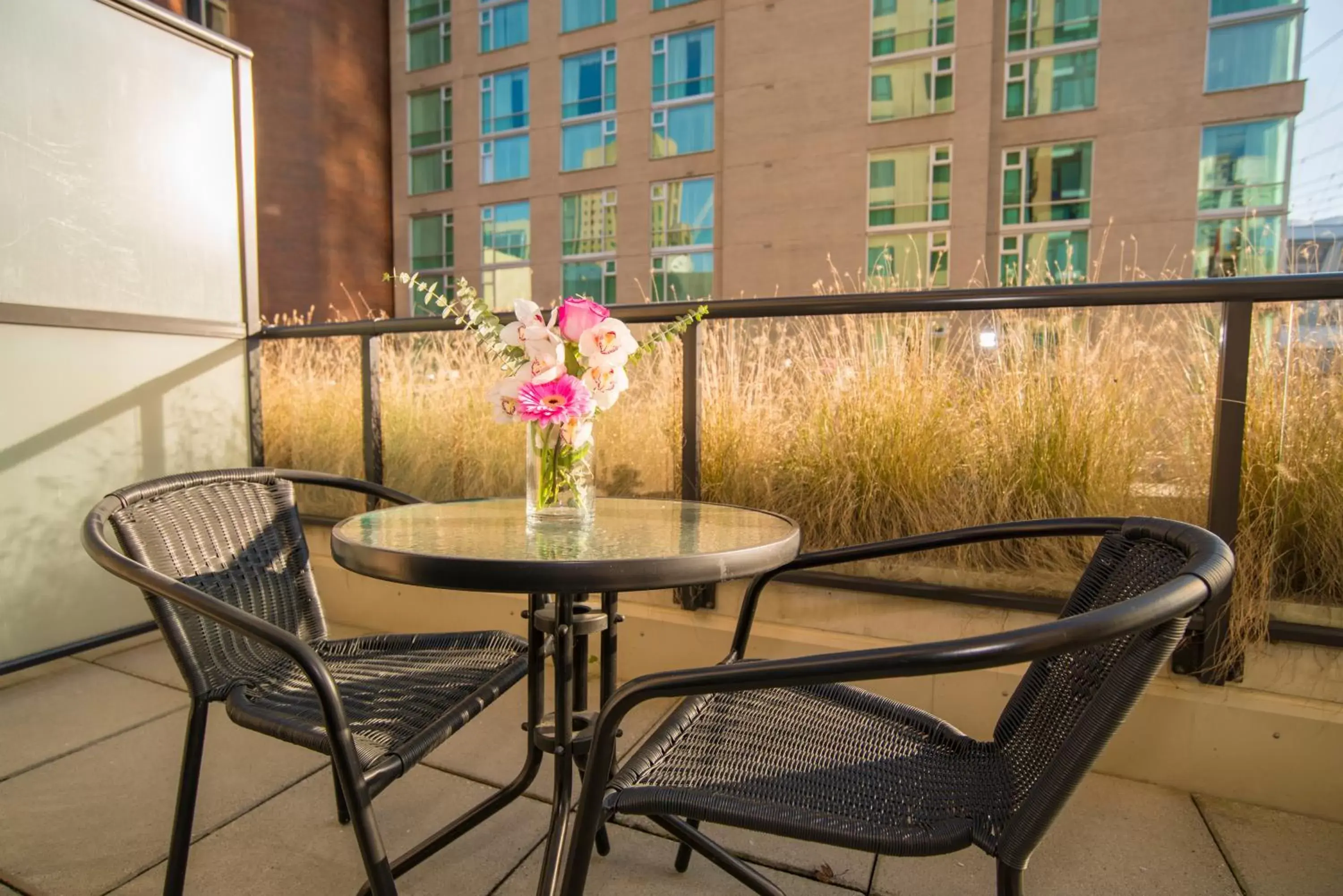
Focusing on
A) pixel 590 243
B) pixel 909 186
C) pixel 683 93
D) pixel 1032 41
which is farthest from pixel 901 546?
pixel 683 93

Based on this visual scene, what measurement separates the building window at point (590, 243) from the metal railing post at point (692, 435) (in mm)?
15222

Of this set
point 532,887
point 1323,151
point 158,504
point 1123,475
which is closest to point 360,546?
point 158,504

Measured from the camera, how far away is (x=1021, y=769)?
95cm

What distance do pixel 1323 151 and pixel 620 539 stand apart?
15.0m

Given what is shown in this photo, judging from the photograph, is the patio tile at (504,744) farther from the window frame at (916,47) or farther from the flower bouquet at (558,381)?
the window frame at (916,47)

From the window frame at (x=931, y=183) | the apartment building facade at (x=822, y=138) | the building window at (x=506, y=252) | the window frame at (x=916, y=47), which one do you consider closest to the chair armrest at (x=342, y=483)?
the apartment building facade at (x=822, y=138)

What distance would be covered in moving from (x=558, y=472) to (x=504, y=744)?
986 mm

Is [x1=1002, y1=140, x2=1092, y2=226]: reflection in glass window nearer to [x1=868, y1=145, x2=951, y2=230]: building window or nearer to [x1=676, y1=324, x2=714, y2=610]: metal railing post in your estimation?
[x1=868, y1=145, x2=951, y2=230]: building window

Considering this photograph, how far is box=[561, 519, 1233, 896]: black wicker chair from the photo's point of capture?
2.41 ft

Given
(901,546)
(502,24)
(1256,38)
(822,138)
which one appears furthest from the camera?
(502,24)

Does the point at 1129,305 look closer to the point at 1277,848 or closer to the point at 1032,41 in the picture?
the point at 1277,848

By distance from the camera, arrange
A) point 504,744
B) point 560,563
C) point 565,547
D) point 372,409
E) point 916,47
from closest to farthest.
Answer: point 560,563, point 565,547, point 504,744, point 372,409, point 916,47

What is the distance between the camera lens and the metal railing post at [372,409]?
2838 mm

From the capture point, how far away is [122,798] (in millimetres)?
1659
